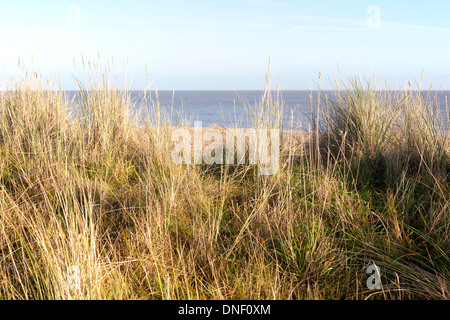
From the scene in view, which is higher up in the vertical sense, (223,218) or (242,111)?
(242,111)

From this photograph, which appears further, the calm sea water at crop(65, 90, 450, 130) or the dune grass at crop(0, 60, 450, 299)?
the calm sea water at crop(65, 90, 450, 130)

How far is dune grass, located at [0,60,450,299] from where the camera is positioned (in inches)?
61.3

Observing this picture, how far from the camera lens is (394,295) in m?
1.57

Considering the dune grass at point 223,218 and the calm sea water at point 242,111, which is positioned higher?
the calm sea water at point 242,111

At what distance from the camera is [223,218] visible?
2.23 meters

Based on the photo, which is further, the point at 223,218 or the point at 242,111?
the point at 242,111

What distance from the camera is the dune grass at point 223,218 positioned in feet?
5.11

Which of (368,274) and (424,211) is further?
(424,211)

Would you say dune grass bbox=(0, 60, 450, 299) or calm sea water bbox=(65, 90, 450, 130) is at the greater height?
calm sea water bbox=(65, 90, 450, 130)

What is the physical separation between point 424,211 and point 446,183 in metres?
0.43
